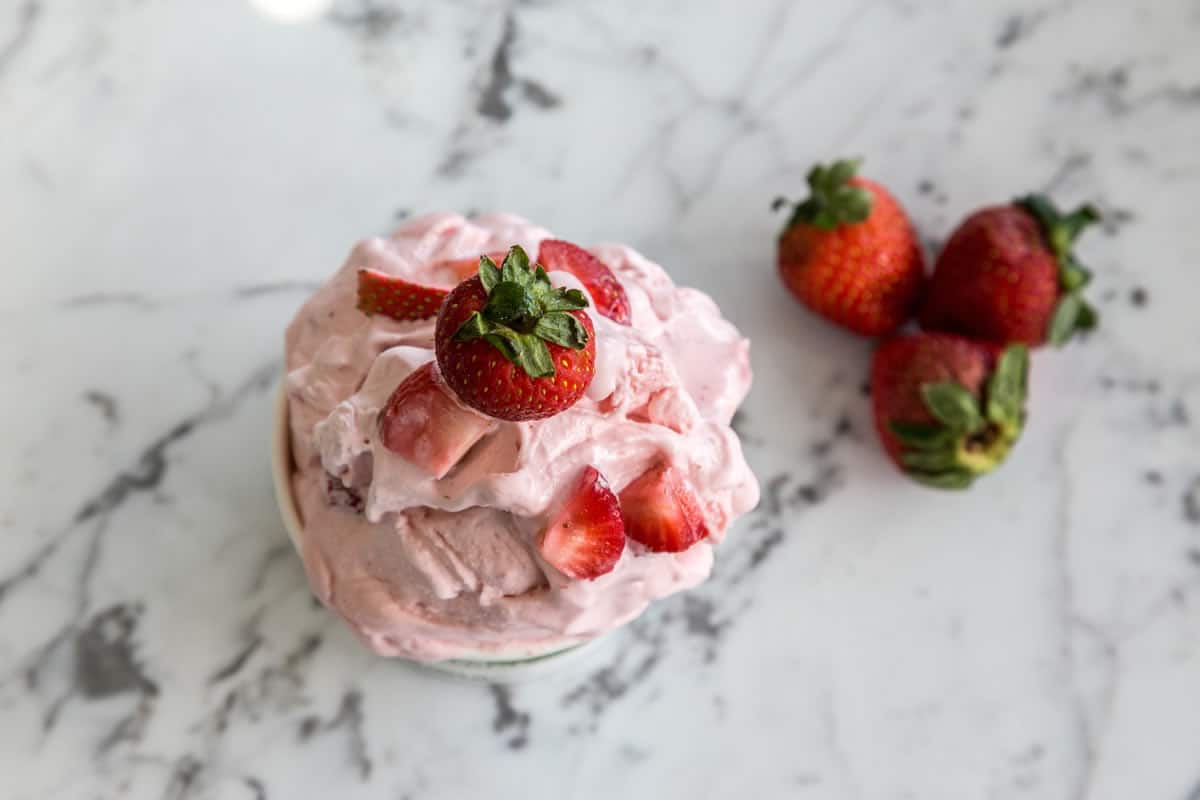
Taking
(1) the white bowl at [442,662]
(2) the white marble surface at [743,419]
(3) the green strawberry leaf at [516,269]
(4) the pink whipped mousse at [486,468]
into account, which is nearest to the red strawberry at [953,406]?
(2) the white marble surface at [743,419]

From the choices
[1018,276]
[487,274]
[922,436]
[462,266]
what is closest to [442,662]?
[462,266]

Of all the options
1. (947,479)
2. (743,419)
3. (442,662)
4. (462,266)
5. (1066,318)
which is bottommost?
(442,662)

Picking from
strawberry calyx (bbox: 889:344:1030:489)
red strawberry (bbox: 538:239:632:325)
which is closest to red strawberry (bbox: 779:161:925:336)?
strawberry calyx (bbox: 889:344:1030:489)

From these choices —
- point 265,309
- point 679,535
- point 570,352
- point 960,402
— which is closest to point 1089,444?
point 960,402

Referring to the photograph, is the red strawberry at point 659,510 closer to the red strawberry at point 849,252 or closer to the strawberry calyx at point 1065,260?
the red strawberry at point 849,252

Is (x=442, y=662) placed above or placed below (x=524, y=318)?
below

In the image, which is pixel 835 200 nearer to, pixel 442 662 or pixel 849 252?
pixel 849 252

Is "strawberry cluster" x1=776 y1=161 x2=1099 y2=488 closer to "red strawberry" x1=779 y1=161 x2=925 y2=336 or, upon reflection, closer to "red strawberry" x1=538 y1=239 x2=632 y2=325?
"red strawberry" x1=779 y1=161 x2=925 y2=336
